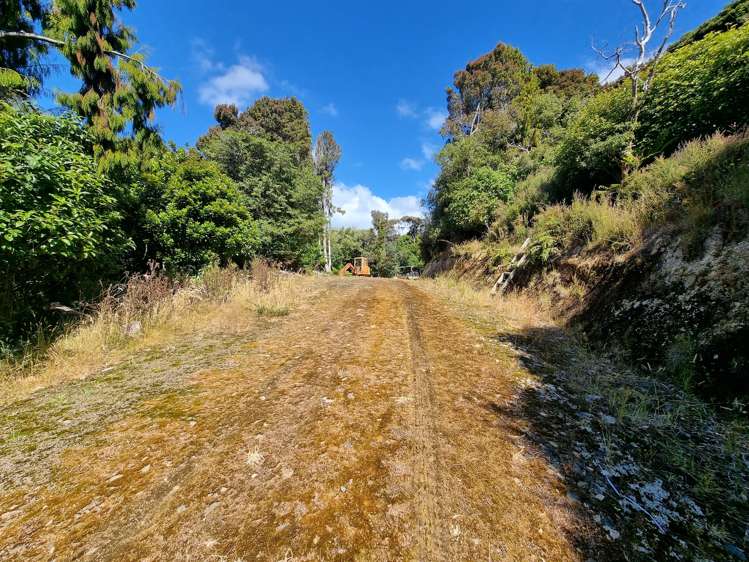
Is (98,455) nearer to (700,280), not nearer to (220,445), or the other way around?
(220,445)

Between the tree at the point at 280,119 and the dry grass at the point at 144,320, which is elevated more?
the tree at the point at 280,119

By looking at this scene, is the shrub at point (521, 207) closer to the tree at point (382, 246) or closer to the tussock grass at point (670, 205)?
the tussock grass at point (670, 205)

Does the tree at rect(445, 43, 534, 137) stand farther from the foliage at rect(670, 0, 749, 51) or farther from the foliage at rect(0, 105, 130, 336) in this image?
the foliage at rect(0, 105, 130, 336)

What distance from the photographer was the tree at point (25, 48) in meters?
4.87

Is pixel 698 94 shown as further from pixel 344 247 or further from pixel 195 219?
pixel 344 247

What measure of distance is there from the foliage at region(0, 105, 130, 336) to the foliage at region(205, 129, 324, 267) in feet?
26.0

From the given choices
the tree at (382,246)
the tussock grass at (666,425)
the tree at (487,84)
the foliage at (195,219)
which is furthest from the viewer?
the tree at (382,246)

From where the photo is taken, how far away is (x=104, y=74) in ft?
15.9

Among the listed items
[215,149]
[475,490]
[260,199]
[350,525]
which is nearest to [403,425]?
[475,490]

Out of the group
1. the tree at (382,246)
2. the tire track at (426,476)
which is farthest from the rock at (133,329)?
the tree at (382,246)

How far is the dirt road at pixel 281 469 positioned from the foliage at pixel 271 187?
33.8ft

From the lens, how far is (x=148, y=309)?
15.0ft

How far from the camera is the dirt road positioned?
1274mm

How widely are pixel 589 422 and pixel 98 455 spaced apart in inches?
137
